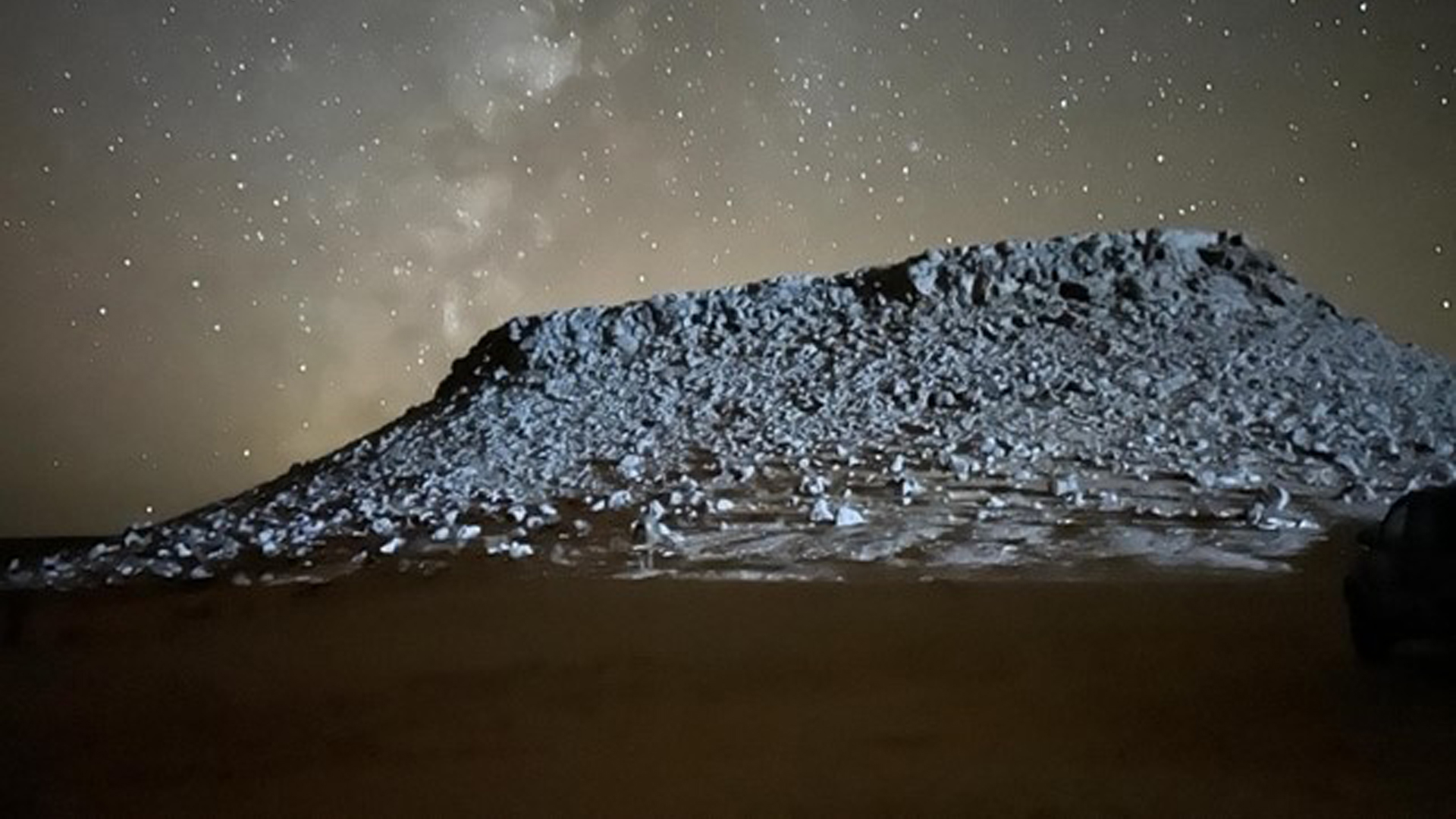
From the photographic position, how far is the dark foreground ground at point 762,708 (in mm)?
5809

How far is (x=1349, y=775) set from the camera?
5566mm

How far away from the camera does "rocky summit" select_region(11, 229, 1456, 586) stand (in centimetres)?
1425

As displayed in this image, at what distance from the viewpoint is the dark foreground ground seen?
19.1 feet

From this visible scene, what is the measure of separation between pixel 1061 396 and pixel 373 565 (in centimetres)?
1120

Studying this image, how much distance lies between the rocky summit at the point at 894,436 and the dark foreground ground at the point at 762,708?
6.52ft

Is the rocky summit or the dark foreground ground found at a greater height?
the rocky summit

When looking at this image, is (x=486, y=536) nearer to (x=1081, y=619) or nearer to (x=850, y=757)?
(x=1081, y=619)

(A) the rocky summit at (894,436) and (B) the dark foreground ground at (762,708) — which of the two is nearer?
(B) the dark foreground ground at (762,708)

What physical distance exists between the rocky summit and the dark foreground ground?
199 centimetres

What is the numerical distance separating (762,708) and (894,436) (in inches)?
486

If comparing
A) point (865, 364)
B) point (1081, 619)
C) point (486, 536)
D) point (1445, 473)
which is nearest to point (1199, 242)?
point (865, 364)

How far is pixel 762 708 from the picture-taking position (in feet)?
24.9

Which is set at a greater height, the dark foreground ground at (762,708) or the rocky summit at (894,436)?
the rocky summit at (894,436)

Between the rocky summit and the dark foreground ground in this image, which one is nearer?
the dark foreground ground
